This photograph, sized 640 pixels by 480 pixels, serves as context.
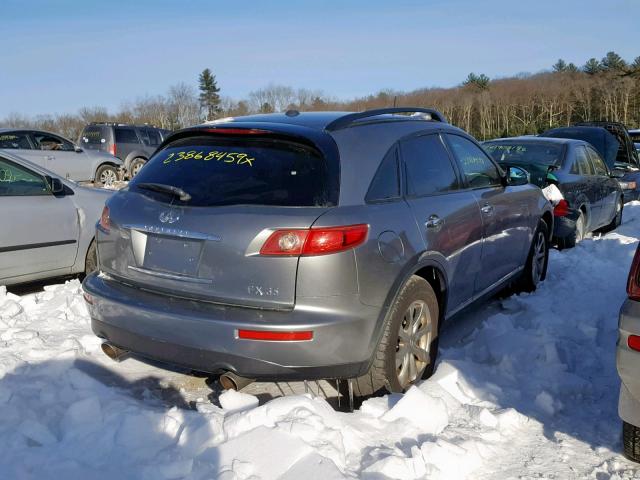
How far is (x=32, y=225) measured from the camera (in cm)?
573

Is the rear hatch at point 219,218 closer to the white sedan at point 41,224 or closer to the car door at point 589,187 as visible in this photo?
the white sedan at point 41,224

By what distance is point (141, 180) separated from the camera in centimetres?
378

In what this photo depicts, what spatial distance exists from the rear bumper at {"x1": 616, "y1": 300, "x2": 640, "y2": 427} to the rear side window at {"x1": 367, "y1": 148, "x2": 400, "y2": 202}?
54.2 inches

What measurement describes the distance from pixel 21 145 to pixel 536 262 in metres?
12.1

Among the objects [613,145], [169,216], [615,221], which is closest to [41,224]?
[169,216]

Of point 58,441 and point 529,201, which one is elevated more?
point 529,201

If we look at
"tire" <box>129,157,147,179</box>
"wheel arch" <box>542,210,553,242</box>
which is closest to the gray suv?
"wheel arch" <box>542,210,553,242</box>

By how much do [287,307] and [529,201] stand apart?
11.6 feet

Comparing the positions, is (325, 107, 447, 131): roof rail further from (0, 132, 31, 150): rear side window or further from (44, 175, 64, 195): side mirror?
(0, 132, 31, 150): rear side window

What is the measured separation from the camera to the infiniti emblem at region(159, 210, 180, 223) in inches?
129

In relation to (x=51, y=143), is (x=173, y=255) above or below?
below

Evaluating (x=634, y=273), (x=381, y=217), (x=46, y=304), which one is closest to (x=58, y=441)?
(x=381, y=217)

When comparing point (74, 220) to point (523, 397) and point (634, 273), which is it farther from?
point (634, 273)

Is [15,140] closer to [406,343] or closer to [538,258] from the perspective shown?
[538,258]
